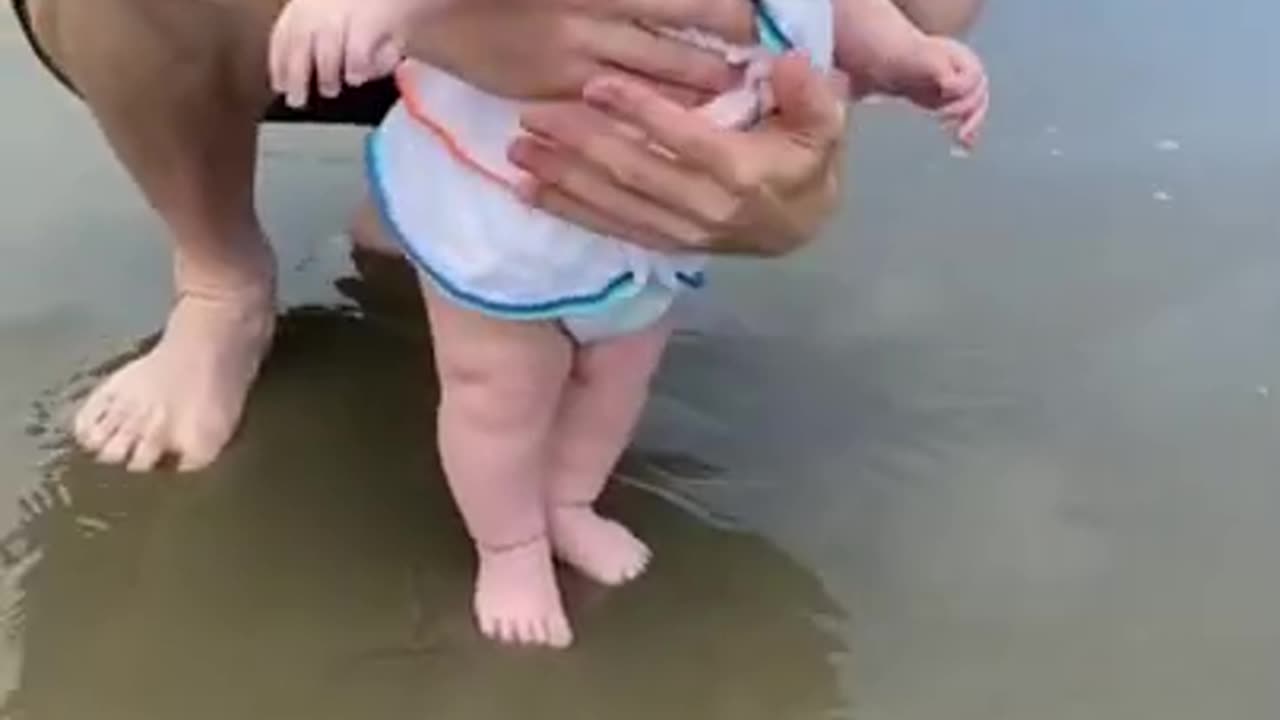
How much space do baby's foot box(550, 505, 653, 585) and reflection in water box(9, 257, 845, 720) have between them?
11 millimetres

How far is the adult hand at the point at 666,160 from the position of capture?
1.17 metres

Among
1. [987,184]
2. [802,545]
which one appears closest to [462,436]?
[802,545]

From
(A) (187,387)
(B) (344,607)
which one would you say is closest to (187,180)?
(A) (187,387)

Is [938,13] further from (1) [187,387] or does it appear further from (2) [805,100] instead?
(1) [187,387]

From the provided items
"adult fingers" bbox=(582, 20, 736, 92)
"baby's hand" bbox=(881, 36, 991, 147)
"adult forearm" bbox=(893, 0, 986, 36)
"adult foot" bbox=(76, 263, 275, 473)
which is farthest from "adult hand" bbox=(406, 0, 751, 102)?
"adult foot" bbox=(76, 263, 275, 473)

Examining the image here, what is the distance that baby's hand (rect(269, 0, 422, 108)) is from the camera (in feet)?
3.63

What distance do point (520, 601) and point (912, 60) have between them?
33 cm

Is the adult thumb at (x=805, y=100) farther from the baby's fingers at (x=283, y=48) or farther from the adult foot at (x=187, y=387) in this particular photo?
the adult foot at (x=187, y=387)

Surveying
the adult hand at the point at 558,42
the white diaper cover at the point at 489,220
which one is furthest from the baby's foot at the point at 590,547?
the adult hand at the point at 558,42

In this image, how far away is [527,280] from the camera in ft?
4.00

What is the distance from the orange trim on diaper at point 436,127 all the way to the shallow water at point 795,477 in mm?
248

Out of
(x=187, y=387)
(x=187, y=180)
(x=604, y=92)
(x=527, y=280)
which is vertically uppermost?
(x=604, y=92)

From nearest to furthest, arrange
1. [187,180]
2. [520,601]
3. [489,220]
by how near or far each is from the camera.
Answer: [489,220] < [520,601] < [187,180]

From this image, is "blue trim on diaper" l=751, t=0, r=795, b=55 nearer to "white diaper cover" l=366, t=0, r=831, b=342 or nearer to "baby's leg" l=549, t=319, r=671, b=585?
"white diaper cover" l=366, t=0, r=831, b=342
